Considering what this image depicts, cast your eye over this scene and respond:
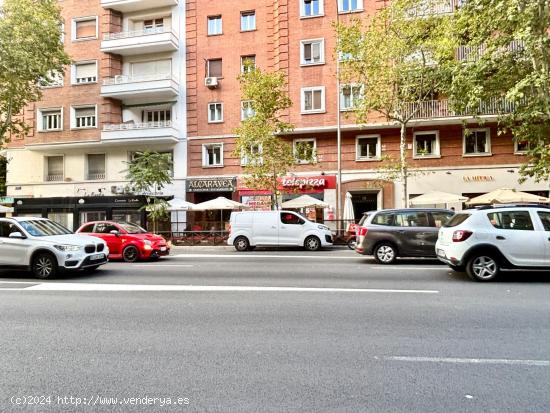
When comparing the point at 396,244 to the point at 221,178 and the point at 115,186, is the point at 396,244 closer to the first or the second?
the point at 221,178

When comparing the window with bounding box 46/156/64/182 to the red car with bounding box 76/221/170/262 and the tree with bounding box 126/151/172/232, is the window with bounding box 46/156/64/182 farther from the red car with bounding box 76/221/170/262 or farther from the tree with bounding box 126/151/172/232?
the red car with bounding box 76/221/170/262

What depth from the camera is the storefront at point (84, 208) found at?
22000 millimetres

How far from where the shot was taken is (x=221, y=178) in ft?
82.2

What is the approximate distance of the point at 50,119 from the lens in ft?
90.5

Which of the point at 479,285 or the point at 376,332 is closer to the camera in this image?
the point at 376,332

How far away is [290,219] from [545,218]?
1023 centimetres

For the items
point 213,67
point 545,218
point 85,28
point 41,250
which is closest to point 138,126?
point 213,67

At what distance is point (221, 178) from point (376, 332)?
20.9 meters

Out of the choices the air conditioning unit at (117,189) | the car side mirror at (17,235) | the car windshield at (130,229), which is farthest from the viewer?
the air conditioning unit at (117,189)

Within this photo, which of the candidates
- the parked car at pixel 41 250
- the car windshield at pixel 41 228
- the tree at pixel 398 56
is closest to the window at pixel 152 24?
the tree at pixel 398 56

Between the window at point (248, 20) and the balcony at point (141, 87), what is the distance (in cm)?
573

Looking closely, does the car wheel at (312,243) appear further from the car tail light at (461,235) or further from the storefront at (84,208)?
the storefront at (84,208)

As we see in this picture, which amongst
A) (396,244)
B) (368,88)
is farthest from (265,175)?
(396,244)

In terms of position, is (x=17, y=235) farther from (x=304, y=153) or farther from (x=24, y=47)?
(x=304, y=153)
